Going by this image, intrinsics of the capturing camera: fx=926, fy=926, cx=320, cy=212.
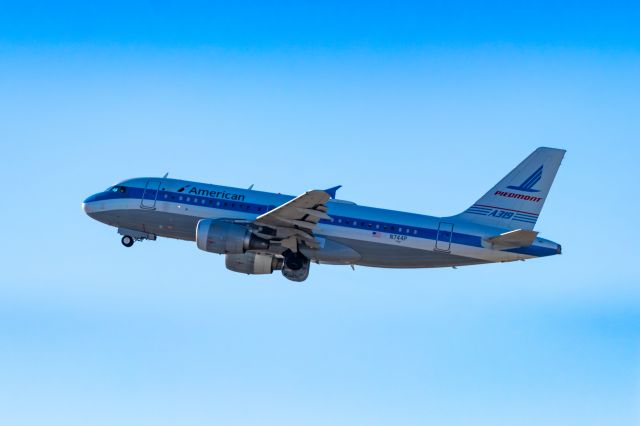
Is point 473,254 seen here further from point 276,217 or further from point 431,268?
point 276,217

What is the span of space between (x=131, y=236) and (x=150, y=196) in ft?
10.2

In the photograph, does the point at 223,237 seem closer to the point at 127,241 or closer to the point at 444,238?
the point at 127,241

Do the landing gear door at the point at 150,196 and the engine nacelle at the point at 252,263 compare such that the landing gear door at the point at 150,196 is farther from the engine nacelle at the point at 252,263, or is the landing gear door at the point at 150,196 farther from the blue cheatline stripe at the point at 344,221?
the engine nacelle at the point at 252,263

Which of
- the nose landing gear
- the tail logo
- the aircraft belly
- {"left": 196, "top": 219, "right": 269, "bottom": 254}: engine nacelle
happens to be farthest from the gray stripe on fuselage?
the tail logo

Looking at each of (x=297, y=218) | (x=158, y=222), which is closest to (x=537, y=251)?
(x=297, y=218)

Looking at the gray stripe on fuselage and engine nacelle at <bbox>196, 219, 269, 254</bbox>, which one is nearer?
engine nacelle at <bbox>196, 219, 269, 254</bbox>

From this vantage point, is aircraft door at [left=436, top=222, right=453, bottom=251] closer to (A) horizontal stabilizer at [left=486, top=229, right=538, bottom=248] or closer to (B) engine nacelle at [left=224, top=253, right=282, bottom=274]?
(A) horizontal stabilizer at [left=486, top=229, right=538, bottom=248]

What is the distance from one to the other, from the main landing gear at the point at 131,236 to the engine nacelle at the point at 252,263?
17.2 feet

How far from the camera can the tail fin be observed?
56.4 m

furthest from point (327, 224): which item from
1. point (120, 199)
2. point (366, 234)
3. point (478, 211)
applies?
point (120, 199)

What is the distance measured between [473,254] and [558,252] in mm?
4888

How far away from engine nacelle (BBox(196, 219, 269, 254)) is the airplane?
0.06 meters

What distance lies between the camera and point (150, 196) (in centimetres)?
5706

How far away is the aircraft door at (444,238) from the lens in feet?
180
